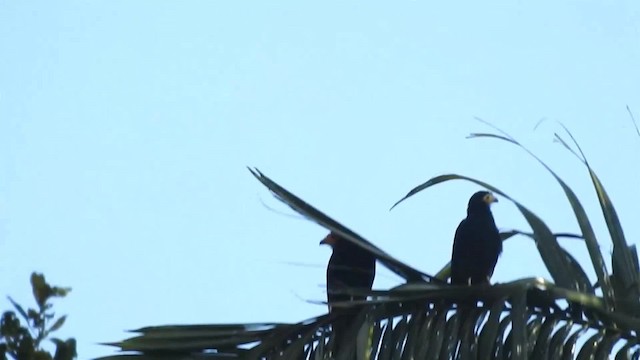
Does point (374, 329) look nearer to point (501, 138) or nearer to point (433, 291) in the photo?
point (433, 291)

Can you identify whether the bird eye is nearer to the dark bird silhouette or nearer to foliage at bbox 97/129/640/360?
the dark bird silhouette

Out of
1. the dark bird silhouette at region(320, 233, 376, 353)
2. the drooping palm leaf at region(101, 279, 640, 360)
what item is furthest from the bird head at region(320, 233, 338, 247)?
the drooping palm leaf at region(101, 279, 640, 360)

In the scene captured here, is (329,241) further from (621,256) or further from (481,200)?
(621,256)

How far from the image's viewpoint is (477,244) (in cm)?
625

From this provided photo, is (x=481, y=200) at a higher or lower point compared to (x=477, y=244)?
higher

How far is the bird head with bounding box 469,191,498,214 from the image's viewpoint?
646 centimetres

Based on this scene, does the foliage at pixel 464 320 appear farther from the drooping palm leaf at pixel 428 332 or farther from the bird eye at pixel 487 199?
the bird eye at pixel 487 199

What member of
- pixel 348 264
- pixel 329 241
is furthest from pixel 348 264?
pixel 329 241

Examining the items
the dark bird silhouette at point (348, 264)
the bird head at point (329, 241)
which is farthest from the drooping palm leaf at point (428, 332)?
the bird head at point (329, 241)

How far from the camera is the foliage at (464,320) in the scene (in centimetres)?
377

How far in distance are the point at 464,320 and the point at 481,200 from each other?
105 inches

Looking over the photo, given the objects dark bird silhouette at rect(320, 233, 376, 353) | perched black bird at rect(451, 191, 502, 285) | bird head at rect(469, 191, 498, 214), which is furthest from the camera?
bird head at rect(469, 191, 498, 214)

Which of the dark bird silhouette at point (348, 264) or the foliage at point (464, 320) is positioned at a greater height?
the dark bird silhouette at point (348, 264)

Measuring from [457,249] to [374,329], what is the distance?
2439 mm
